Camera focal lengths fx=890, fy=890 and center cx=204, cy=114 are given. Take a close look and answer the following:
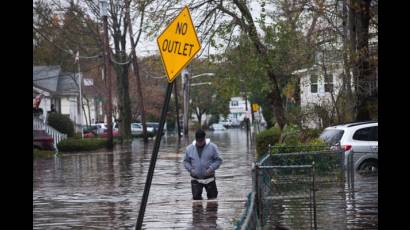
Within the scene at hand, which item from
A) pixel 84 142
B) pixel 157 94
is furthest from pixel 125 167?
pixel 157 94

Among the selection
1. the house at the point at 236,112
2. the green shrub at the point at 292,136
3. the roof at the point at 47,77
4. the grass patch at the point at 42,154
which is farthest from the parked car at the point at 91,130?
the green shrub at the point at 292,136

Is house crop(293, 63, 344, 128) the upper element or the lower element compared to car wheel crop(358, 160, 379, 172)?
upper

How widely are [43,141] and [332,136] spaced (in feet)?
86.4

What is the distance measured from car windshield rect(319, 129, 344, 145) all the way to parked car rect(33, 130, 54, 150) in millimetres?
25409

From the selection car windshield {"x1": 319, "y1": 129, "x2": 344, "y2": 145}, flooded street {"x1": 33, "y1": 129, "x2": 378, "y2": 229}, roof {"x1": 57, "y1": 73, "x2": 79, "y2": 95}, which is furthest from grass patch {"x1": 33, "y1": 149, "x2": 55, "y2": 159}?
roof {"x1": 57, "y1": 73, "x2": 79, "y2": 95}

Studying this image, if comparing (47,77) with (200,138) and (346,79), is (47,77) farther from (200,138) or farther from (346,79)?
(200,138)

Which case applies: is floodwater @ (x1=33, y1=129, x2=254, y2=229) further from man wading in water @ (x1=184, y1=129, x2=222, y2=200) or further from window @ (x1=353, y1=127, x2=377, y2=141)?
window @ (x1=353, y1=127, x2=377, y2=141)

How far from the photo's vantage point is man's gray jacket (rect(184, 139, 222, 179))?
53.0ft

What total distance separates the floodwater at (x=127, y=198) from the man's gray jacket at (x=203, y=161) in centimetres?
65

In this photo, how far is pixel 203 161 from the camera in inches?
635

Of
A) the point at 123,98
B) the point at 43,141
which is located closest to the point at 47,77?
the point at 123,98

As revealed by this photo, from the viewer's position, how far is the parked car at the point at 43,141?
1828 inches

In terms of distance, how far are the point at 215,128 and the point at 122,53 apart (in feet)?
201
